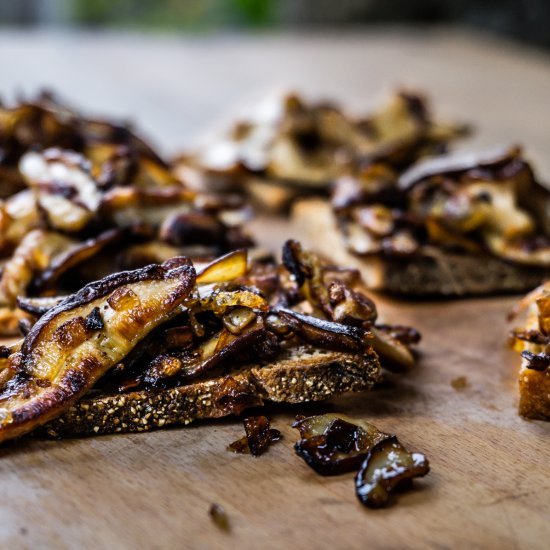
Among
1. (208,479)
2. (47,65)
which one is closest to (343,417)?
(208,479)

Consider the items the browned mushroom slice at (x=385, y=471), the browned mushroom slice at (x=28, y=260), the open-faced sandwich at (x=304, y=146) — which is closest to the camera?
the browned mushroom slice at (x=385, y=471)

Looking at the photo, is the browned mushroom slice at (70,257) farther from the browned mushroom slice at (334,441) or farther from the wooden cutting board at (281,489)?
the browned mushroom slice at (334,441)

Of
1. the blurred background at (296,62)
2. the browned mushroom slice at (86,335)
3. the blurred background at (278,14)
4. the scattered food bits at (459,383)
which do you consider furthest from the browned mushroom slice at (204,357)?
the blurred background at (278,14)

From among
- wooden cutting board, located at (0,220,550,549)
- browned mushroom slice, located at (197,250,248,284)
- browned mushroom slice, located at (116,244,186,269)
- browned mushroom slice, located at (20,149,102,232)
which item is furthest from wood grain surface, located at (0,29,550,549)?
browned mushroom slice, located at (20,149,102,232)

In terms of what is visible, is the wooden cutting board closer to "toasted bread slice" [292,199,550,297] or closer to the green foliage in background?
"toasted bread slice" [292,199,550,297]

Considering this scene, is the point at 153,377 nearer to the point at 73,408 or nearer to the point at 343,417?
the point at 73,408
